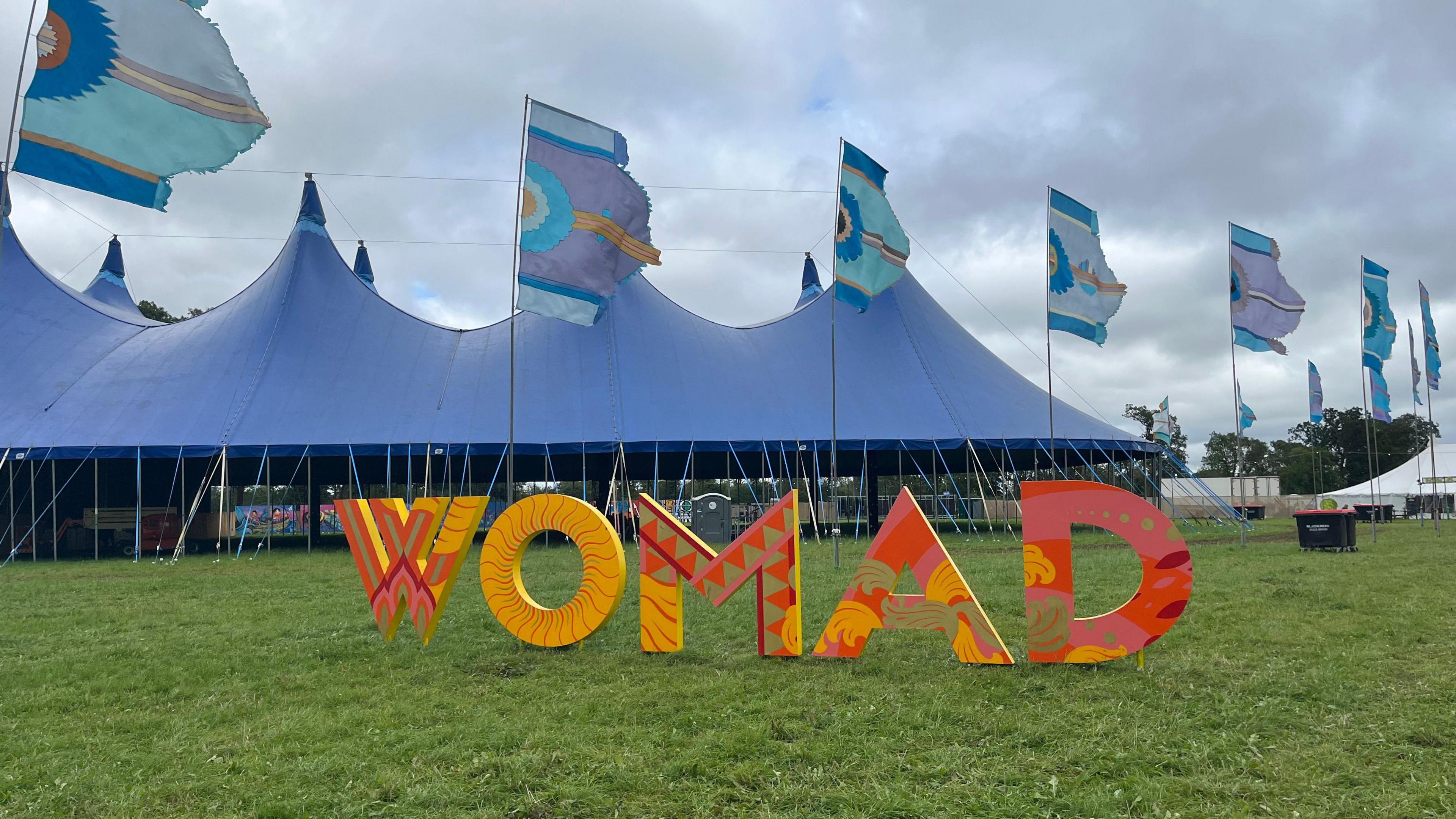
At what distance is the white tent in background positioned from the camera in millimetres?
32875

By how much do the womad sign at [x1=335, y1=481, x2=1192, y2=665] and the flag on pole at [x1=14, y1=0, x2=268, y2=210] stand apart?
2761 millimetres

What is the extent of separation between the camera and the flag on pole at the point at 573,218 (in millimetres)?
9445

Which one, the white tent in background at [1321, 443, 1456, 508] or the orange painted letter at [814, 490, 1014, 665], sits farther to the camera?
the white tent in background at [1321, 443, 1456, 508]

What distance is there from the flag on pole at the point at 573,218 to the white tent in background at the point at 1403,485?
107 feet

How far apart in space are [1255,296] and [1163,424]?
2115 centimetres

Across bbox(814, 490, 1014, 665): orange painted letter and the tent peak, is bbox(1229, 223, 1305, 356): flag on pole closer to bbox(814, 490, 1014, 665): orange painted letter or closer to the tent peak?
bbox(814, 490, 1014, 665): orange painted letter

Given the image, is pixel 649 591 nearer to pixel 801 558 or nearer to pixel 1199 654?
pixel 1199 654

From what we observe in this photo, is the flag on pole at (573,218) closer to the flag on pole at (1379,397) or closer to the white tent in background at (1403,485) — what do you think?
the flag on pole at (1379,397)

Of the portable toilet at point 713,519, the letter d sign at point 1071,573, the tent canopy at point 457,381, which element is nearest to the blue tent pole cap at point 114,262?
the tent canopy at point 457,381

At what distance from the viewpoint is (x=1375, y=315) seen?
1731 centimetres

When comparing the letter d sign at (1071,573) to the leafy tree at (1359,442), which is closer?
the letter d sign at (1071,573)

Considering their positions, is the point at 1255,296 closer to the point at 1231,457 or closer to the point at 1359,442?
the point at 1359,442

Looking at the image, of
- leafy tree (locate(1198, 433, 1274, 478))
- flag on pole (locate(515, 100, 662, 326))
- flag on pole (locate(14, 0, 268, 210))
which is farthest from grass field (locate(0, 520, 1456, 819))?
leafy tree (locate(1198, 433, 1274, 478))

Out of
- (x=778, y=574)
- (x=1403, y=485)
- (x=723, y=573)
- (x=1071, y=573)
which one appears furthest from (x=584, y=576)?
(x=1403, y=485)
